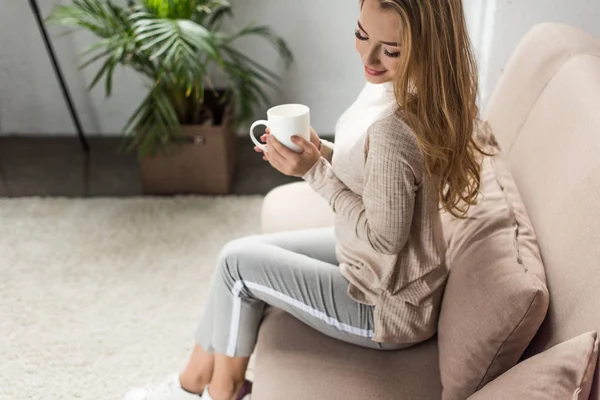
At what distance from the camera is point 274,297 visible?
1.22m

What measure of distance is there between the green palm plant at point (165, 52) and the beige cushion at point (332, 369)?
43.6 inches

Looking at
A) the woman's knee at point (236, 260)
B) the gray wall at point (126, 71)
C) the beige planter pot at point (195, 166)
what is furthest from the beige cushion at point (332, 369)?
the gray wall at point (126, 71)

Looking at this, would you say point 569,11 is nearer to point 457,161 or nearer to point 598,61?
point 598,61

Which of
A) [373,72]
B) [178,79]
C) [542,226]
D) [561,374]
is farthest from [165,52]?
[561,374]

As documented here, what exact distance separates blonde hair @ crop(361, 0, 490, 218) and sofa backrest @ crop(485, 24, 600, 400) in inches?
6.9

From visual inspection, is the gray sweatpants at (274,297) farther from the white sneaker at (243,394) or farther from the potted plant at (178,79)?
the potted plant at (178,79)

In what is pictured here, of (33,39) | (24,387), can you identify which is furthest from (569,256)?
(33,39)

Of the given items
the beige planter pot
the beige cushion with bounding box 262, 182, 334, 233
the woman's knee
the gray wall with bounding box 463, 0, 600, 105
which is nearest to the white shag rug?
the beige planter pot

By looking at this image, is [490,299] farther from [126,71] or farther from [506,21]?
[126,71]

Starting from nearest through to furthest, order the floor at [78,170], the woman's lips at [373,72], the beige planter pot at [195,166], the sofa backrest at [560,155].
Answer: the sofa backrest at [560,155] → the woman's lips at [373,72] → the beige planter pot at [195,166] → the floor at [78,170]

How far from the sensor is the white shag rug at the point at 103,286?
1.63 meters

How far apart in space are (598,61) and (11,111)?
2.52 meters

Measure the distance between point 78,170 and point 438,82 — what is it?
202 cm

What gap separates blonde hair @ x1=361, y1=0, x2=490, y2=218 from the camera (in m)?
0.94
